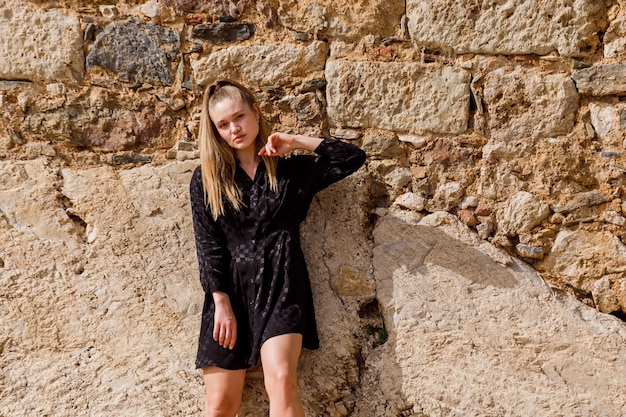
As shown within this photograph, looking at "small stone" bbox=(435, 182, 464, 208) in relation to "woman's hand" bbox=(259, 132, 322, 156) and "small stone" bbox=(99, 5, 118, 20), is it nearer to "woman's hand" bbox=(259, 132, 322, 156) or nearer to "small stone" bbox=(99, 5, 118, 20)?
"woman's hand" bbox=(259, 132, 322, 156)

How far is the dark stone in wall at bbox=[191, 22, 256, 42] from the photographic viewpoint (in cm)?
293

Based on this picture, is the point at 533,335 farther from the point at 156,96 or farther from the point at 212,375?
the point at 156,96

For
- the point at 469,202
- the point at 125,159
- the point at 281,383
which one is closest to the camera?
the point at 281,383

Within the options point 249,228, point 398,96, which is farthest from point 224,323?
point 398,96

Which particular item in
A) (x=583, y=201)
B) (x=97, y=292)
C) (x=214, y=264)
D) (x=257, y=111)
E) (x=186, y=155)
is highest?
(x=257, y=111)

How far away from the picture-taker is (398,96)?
2887 mm

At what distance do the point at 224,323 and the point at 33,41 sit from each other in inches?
59.3

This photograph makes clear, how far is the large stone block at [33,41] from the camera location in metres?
2.89

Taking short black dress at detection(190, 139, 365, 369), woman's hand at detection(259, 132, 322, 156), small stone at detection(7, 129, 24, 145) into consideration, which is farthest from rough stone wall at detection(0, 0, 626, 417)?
woman's hand at detection(259, 132, 322, 156)

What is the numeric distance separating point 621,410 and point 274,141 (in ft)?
5.42

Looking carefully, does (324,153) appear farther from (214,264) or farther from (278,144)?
(214,264)

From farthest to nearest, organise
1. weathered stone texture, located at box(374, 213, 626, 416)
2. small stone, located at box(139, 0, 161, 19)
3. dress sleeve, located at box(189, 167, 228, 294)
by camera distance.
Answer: small stone, located at box(139, 0, 161, 19) → dress sleeve, located at box(189, 167, 228, 294) → weathered stone texture, located at box(374, 213, 626, 416)

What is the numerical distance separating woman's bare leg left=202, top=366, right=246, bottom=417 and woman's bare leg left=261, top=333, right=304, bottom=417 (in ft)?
0.39

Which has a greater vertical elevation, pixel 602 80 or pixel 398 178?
pixel 602 80
